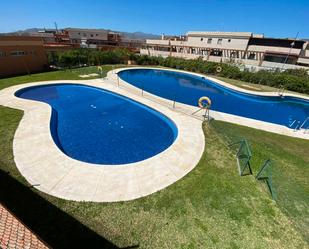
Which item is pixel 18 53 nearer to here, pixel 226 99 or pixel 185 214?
pixel 226 99

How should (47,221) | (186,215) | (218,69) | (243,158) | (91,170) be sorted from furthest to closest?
(218,69) → (243,158) → (91,170) → (186,215) → (47,221)

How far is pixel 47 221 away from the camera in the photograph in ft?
17.5

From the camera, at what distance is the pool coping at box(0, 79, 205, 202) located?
21.2 ft

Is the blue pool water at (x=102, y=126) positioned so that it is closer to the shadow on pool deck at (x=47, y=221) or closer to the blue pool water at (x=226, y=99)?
the shadow on pool deck at (x=47, y=221)

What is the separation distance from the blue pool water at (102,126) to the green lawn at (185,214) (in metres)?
3.03

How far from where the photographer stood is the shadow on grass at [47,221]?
4.91 metres

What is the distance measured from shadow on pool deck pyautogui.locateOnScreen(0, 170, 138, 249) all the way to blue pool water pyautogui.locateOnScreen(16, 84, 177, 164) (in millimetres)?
3024

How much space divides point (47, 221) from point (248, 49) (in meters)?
43.2

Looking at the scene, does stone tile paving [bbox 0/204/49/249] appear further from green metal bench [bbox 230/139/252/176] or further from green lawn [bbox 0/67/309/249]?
green metal bench [bbox 230/139/252/176]

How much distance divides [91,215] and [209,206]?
402 centimetres

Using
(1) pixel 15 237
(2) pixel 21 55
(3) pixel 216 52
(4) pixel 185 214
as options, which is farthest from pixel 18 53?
(3) pixel 216 52

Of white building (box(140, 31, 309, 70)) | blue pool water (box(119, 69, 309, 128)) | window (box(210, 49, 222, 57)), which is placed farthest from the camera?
window (box(210, 49, 222, 57))

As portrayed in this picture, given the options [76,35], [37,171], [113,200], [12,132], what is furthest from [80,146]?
[76,35]

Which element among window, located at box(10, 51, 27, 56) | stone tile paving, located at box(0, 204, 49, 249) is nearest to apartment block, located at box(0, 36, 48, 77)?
window, located at box(10, 51, 27, 56)
